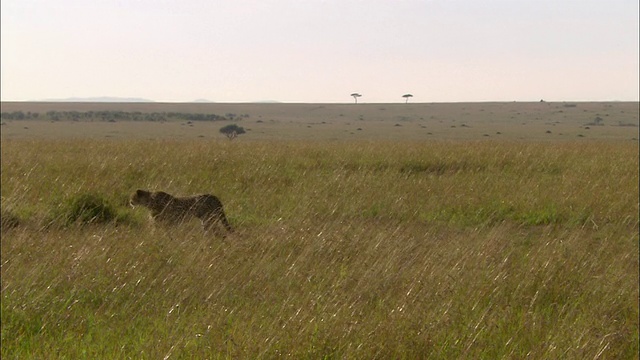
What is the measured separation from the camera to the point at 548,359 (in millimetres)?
3613

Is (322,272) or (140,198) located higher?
(140,198)

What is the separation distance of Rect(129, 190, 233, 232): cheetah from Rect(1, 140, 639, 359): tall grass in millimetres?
148

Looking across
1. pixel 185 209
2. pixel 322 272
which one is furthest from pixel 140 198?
pixel 322 272

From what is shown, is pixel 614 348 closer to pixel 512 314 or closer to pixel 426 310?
pixel 512 314

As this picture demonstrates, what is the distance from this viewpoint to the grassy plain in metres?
3.97

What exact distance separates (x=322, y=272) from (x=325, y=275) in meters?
0.09

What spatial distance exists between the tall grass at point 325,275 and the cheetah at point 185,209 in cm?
15

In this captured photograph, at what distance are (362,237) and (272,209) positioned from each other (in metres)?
2.58

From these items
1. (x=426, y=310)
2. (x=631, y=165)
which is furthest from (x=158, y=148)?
(x=426, y=310)

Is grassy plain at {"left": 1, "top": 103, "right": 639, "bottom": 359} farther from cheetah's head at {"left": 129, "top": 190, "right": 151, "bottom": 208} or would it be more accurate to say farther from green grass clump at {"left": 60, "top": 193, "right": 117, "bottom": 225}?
cheetah's head at {"left": 129, "top": 190, "right": 151, "bottom": 208}

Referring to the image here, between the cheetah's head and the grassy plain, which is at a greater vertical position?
the cheetah's head

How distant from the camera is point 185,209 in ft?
24.5

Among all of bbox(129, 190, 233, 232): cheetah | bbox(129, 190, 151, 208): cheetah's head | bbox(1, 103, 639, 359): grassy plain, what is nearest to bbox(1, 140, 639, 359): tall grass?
bbox(1, 103, 639, 359): grassy plain

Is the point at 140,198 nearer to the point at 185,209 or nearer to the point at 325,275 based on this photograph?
the point at 185,209
